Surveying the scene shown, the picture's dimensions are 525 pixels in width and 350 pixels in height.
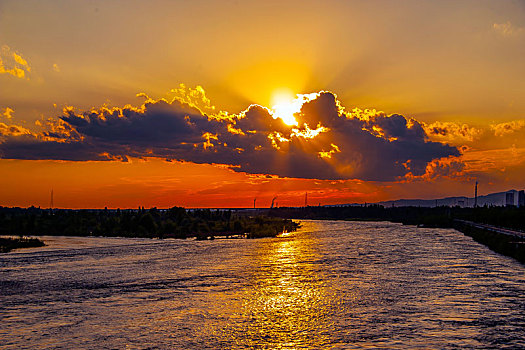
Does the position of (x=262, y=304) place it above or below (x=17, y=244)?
above

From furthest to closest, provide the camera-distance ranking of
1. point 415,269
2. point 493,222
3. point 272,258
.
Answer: point 493,222
point 272,258
point 415,269

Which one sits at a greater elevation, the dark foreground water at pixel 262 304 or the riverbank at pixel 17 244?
the dark foreground water at pixel 262 304

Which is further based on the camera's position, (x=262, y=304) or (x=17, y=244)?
(x=17, y=244)

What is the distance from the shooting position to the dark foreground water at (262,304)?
28.1 meters

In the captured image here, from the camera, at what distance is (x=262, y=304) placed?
37656 millimetres

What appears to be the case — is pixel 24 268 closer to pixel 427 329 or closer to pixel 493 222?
pixel 427 329

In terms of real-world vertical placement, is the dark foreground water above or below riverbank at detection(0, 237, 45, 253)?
above

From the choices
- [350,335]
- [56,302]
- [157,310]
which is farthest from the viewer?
[56,302]

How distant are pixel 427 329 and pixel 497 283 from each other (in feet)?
68.3

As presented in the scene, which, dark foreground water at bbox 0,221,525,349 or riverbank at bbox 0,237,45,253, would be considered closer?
dark foreground water at bbox 0,221,525,349

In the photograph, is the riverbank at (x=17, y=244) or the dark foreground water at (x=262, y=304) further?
the riverbank at (x=17, y=244)

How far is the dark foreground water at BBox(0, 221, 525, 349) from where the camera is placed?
92.3ft

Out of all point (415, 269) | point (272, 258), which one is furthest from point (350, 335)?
point (272, 258)

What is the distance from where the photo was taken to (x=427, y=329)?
30.1 meters
